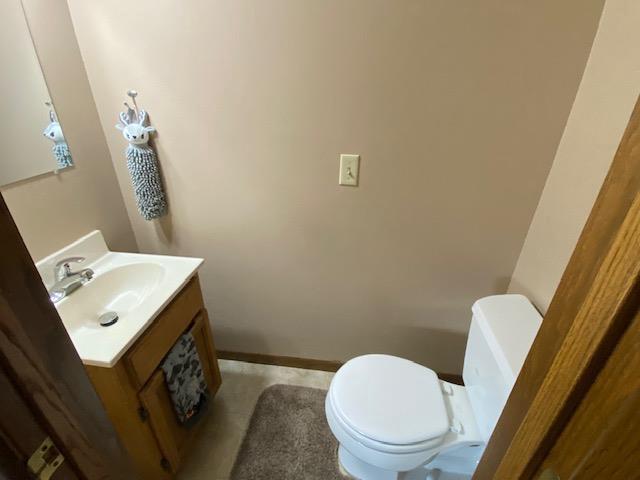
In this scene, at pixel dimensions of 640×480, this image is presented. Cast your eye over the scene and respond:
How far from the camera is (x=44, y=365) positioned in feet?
1.34

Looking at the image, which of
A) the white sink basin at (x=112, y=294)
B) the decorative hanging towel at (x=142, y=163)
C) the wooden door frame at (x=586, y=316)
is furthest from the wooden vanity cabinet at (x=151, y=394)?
the wooden door frame at (x=586, y=316)

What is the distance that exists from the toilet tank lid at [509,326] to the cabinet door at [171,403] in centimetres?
108

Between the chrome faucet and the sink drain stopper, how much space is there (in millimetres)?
139

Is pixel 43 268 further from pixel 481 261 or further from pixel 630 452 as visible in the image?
pixel 481 261

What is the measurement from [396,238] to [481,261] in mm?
368

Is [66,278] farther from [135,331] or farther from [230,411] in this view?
[230,411]

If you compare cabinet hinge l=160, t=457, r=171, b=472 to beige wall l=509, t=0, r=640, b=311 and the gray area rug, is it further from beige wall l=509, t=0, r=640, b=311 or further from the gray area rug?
beige wall l=509, t=0, r=640, b=311

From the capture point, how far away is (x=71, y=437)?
17.6 inches

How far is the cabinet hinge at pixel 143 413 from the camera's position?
97 centimetres

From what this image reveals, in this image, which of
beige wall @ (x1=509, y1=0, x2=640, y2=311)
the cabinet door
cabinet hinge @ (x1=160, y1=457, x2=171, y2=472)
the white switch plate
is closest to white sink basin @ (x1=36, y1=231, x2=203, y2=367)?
the cabinet door

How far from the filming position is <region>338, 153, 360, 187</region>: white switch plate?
120 cm

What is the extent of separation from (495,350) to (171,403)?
3.67 ft

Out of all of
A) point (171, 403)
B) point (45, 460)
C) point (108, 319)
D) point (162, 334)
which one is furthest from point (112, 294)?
point (45, 460)

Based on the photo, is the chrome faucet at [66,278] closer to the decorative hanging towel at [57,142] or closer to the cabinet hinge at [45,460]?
the decorative hanging towel at [57,142]
